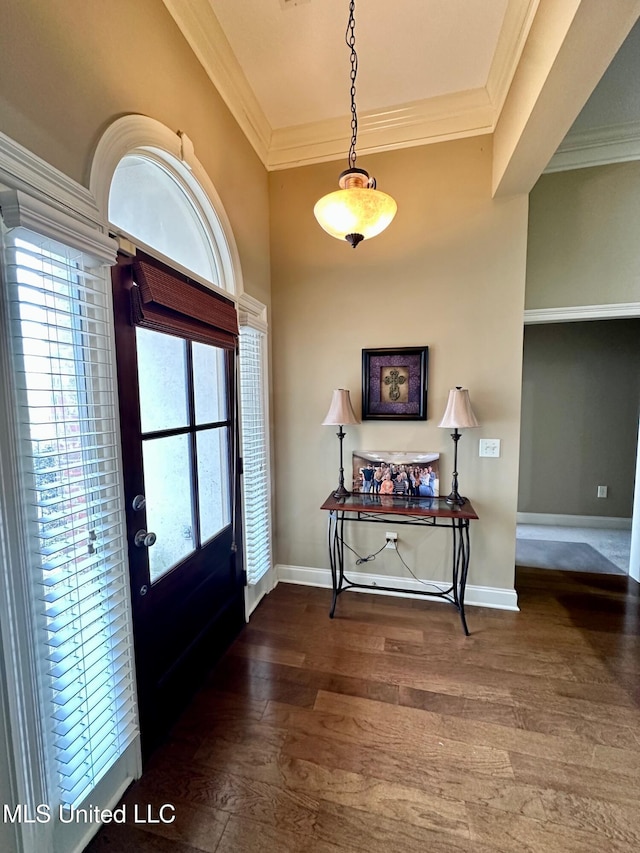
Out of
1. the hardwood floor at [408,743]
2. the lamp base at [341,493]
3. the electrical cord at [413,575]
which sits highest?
the lamp base at [341,493]

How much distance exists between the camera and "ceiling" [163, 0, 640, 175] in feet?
5.65

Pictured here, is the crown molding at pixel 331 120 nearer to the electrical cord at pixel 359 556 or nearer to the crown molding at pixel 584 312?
the crown molding at pixel 584 312

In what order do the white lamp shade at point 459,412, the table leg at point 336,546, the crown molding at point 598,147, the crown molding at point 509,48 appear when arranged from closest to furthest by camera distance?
the crown molding at point 509,48 → the white lamp shade at point 459,412 → the crown molding at point 598,147 → the table leg at point 336,546

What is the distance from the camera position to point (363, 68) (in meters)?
2.02

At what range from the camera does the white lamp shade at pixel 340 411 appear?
7.95 ft

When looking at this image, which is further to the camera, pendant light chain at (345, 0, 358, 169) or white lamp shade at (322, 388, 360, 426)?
white lamp shade at (322, 388, 360, 426)

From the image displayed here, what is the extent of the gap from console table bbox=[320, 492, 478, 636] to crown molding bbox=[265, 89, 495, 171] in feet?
7.99

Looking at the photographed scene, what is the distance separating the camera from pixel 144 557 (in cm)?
148

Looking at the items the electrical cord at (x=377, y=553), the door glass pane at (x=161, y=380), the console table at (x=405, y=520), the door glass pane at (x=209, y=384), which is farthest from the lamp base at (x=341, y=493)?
the door glass pane at (x=161, y=380)

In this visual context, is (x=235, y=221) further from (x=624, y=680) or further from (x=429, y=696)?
(x=624, y=680)

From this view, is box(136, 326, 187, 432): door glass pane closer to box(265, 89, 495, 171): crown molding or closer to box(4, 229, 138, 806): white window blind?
box(4, 229, 138, 806): white window blind

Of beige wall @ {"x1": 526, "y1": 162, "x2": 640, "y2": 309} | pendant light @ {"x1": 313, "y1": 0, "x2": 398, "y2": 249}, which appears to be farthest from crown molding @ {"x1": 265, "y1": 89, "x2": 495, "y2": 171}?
pendant light @ {"x1": 313, "y1": 0, "x2": 398, "y2": 249}

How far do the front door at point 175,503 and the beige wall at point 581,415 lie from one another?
11.8 feet

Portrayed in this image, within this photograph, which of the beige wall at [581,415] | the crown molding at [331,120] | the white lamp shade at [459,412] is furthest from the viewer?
the beige wall at [581,415]
